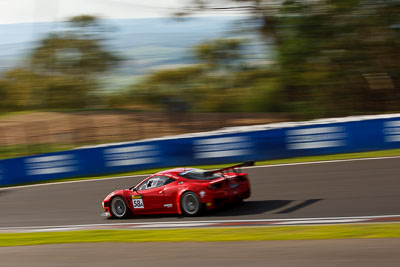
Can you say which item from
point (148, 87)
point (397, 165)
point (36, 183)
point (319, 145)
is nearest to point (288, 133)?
point (319, 145)

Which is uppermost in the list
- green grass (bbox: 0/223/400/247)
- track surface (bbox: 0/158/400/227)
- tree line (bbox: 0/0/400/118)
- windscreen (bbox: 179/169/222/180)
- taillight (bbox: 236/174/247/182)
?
tree line (bbox: 0/0/400/118)

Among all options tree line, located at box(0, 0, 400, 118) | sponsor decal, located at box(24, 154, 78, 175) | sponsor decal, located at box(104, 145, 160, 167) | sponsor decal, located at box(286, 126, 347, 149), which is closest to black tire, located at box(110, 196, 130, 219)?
sponsor decal, located at box(104, 145, 160, 167)

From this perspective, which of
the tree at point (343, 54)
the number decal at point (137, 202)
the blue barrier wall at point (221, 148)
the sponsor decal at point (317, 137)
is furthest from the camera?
the tree at point (343, 54)

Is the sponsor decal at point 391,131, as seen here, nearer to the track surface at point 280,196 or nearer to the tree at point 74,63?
the track surface at point 280,196

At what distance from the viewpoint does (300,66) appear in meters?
28.3

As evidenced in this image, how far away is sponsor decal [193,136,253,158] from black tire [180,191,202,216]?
654 cm

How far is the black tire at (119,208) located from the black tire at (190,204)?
1.59 metres

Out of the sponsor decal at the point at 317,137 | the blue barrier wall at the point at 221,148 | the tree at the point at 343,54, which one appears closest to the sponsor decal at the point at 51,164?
the blue barrier wall at the point at 221,148

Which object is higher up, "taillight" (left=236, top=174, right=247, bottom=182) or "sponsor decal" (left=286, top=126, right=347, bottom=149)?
"sponsor decal" (left=286, top=126, right=347, bottom=149)

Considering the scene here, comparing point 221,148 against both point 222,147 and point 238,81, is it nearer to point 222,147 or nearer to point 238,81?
point 222,147

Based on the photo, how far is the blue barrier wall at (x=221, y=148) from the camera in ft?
55.0

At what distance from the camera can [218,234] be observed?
8727 mm

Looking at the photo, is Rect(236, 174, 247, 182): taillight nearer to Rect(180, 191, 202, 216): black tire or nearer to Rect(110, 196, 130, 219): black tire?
Rect(180, 191, 202, 216): black tire

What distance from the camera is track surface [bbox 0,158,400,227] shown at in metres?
11.0
